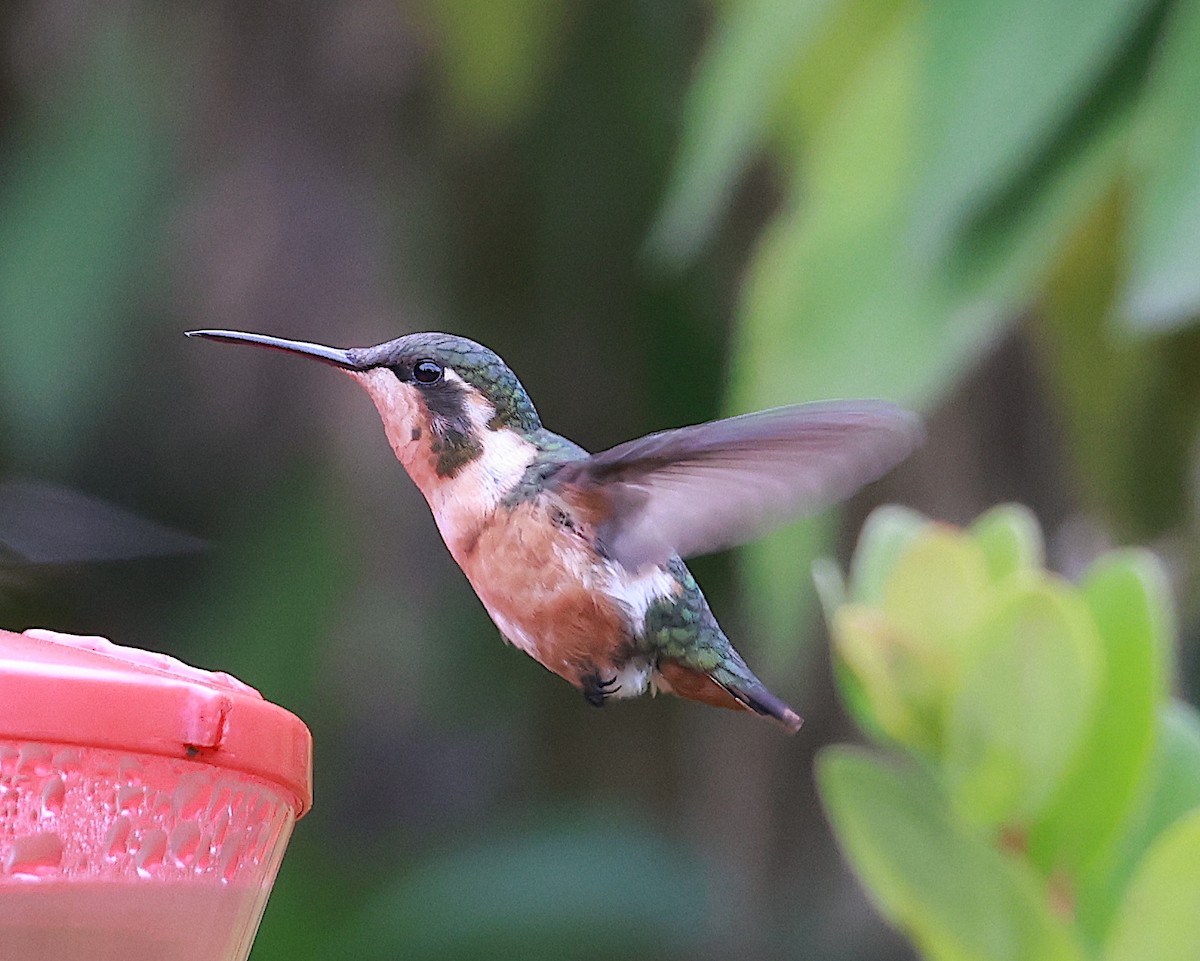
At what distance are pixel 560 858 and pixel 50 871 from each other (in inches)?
79.8

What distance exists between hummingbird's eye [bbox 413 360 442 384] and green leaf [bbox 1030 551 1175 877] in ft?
1.59

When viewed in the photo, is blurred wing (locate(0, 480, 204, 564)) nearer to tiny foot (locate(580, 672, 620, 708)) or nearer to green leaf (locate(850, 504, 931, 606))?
tiny foot (locate(580, 672, 620, 708))

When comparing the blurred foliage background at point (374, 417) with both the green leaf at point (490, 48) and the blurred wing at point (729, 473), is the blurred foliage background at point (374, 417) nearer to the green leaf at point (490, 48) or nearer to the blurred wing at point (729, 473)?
the green leaf at point (490, 48)

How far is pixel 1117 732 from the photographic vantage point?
1.03m

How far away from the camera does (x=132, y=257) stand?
2717 mm

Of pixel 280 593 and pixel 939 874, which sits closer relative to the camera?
pixel 939 874

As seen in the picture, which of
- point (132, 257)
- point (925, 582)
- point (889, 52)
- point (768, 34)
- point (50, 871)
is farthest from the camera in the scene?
point (132, 257)

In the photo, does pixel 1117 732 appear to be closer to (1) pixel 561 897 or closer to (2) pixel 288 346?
(2) pixel 288 346

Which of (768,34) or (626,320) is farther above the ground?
(768,34)

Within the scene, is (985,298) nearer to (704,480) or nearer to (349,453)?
(704,480)

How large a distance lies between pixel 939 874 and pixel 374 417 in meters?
1.89

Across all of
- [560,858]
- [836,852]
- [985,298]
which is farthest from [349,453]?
[985,298]

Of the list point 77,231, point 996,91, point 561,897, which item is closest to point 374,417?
point 77,231

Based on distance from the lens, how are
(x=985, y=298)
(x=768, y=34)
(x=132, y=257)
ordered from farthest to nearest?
(x=132, y=257) → (x=768, y=34) → (x=985, y=298)
